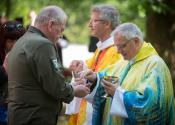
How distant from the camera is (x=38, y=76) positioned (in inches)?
212

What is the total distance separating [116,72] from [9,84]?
130cm

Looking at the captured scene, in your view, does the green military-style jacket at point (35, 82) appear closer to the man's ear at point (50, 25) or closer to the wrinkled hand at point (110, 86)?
the man's ear at point (50, 25)

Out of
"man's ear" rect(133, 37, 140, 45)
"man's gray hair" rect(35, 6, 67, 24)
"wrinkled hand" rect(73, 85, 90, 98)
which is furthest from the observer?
"man's ear" rect(133, 37, 140, 45)

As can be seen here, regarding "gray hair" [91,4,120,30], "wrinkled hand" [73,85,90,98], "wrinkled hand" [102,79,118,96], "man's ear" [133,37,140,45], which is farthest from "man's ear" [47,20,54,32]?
"gray hair" [91,4,120,30]

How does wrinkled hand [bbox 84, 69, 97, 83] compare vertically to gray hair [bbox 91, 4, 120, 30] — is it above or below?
below

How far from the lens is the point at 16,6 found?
17.3 m

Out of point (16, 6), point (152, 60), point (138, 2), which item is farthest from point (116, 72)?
point (16, 6)

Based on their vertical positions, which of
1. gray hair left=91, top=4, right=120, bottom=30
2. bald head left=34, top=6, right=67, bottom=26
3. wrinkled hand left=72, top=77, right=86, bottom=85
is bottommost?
wrinkled hand left=72, top=77, right=86, bottom=85

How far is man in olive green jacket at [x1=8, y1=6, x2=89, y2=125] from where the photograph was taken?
5.36 meters

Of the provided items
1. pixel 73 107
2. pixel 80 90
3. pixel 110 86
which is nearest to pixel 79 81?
pixel 80 90

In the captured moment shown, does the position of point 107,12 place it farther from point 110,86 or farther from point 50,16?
point 50,16

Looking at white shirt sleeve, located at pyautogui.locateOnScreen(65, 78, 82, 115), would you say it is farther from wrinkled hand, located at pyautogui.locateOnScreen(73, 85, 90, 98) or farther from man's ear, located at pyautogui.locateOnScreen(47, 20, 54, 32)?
man's ear, located at pyautogui.locateOnScreen(47, 20, 54, 32)

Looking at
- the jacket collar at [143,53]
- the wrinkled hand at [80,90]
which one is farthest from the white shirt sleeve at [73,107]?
the jacket collar at [143,53]

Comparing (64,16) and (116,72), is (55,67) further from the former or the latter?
(116,72)
